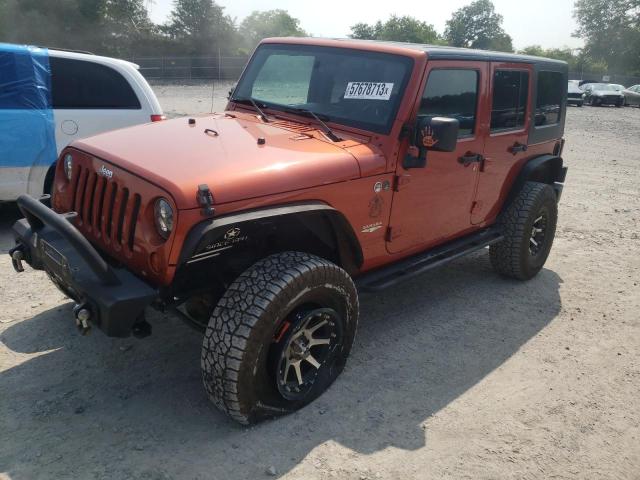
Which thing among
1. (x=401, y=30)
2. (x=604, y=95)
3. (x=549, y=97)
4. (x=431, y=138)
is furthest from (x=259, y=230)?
(x=401, y=30)

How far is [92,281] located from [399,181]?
76.2 inches

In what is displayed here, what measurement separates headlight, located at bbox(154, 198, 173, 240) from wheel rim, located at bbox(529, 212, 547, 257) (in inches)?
148

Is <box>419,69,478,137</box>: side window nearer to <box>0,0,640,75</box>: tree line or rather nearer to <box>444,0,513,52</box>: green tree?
<box>0,0,640,75</box>: tree line

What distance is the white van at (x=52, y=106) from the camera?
5465 millimetres

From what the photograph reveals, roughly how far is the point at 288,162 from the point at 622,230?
561 centimetres

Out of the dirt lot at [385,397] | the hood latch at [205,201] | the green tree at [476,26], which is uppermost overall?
the green tree at [476,26]

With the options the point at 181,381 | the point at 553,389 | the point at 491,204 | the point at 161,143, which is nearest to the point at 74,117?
the point at 161,143

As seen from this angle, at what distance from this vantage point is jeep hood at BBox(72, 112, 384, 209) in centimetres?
279

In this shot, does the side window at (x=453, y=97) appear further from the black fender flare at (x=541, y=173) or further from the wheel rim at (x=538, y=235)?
the wheel rim at (x=538, y=235)

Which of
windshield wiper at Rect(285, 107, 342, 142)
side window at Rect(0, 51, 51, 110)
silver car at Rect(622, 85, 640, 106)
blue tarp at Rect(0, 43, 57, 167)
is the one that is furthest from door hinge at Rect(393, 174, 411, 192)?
silver car at Rect(622, 85, 640, 106)

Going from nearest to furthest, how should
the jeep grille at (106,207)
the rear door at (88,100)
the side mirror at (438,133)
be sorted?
the jeep grille at (106,207) < the side mirror at (438,133) < the rear door at (88,100)

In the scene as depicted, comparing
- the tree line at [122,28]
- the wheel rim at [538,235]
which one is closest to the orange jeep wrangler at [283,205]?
the wheel rim at [538,235]

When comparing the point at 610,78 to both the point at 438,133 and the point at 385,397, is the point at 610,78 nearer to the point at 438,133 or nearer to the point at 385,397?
the point at 438,133

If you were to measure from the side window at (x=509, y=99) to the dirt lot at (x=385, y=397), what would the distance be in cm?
153
